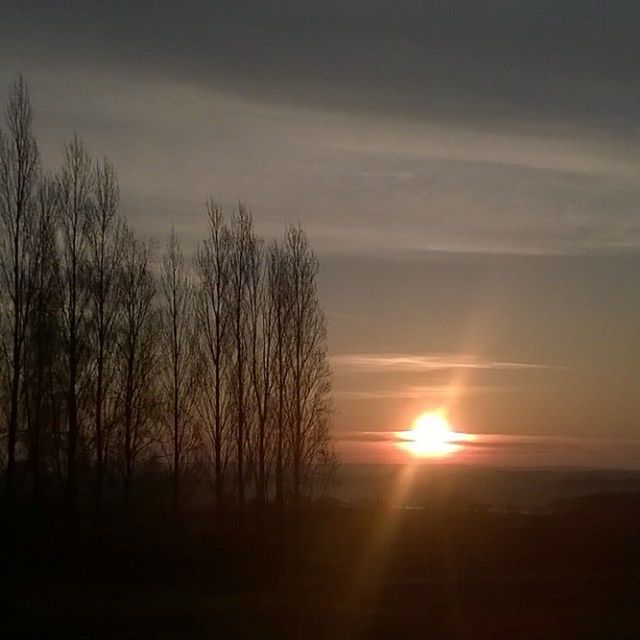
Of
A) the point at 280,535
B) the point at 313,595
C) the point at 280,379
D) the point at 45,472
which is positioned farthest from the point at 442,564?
the point at 45,472

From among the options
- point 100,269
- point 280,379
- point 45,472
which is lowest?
point 45,472

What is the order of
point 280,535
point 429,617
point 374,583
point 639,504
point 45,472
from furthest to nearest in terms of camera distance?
point 639,504 → point 280,535 → point 45,472 → point 374,583 → point 429,617

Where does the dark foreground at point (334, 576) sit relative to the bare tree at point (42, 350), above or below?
below

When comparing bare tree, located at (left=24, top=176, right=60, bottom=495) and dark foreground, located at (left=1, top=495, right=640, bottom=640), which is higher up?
bare tree, located at (left=24, top=176, right=60, bottom=495)

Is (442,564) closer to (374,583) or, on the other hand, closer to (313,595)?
(374,583)

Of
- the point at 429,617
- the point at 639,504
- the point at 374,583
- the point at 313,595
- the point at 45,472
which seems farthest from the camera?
the point at 639,504

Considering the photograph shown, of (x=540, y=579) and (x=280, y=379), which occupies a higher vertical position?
(x=280, y=379)

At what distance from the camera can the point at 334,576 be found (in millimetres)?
31094

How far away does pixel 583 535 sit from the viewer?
38531mm

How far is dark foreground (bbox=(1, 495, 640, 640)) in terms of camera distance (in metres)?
19.3

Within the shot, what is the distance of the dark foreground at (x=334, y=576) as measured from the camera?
19297 mm

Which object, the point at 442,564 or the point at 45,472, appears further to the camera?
the point at 442,564

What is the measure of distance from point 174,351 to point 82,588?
1244cm

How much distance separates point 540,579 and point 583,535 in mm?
9208
